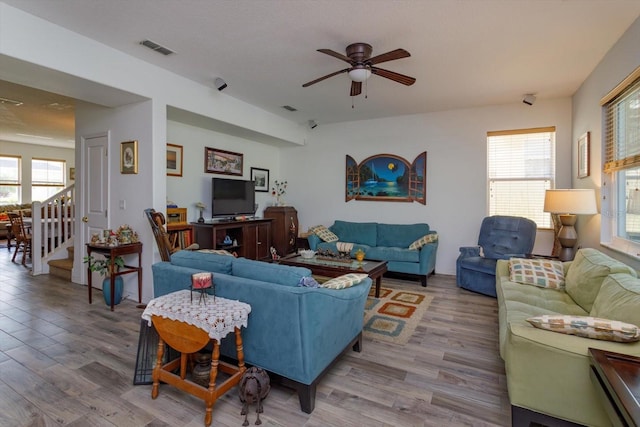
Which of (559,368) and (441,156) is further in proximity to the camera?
(441,156)

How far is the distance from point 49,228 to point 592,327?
22.9 feet

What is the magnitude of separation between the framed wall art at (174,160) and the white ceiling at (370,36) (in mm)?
1259

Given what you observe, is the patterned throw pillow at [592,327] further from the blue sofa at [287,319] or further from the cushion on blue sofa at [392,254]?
the cushion on blue sofa at [392,254]

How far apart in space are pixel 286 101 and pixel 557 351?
440 centimetres

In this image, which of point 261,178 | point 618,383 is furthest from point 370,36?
point 261,178

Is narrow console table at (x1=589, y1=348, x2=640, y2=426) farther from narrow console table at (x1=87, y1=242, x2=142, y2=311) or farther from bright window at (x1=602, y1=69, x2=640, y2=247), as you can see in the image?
narrow console table at (x1=87, y1=242, x2=142, y2=311)

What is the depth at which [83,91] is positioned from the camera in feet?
11.2

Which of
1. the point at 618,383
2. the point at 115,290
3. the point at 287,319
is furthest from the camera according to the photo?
the point at 115,290

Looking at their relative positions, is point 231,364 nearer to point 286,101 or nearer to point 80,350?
point 80,350

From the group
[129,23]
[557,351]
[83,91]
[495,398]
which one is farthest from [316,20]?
[495,398]

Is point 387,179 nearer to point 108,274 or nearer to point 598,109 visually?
point 598,109

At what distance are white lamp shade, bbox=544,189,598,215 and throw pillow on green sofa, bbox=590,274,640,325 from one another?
1.44 metres

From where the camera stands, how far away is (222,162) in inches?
223

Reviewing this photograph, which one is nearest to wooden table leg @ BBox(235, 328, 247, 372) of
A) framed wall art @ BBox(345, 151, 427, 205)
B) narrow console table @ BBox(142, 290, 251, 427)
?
narrow console table @ BBox(142, 290, 251, 427)
